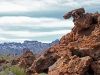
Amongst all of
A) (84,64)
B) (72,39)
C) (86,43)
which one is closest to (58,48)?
(72,39)

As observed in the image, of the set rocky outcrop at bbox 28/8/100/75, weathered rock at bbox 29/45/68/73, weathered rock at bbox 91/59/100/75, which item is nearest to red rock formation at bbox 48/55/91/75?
rocky outcrop at bbox 28/8/100/75

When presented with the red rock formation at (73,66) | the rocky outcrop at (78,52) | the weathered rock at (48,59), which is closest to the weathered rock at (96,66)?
the rocky outcrop at (78,52)

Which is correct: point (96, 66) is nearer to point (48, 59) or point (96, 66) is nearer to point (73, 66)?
point (73, 66)

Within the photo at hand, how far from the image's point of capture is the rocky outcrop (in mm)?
12766

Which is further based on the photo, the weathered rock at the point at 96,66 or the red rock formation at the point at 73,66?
the weathered rock at the point at 96,66

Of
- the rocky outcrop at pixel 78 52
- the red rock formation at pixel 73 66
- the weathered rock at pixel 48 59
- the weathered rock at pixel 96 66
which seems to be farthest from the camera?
the weathered rock at pixel 48 59

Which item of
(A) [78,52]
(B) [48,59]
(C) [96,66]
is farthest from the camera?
(B) [48,59]

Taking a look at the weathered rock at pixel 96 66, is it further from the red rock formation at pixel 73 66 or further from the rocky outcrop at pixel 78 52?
the red rock formation at pixel 73 66

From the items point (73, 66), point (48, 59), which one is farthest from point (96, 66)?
point (48, 59)

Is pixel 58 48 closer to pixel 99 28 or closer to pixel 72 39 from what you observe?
pixel 72 39

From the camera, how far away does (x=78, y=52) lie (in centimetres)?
1406

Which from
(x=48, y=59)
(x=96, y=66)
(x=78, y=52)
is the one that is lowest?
(x=96, y=66)

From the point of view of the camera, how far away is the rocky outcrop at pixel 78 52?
41.9ft

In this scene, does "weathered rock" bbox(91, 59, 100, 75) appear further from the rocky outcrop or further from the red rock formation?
the red rock formation
